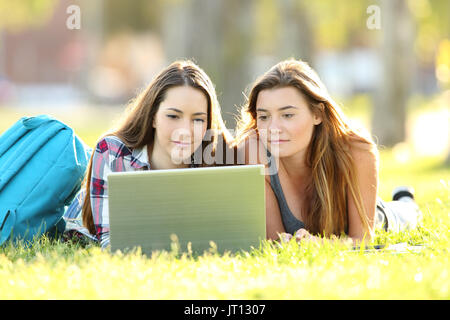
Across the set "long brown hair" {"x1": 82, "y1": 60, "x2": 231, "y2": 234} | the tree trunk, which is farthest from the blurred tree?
"long brown hair" {"x1": 82, "y1": 60, "x2": 231, "y2": 234}

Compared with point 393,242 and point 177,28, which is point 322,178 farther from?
point 177,28

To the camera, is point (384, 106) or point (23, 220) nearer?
point (23, 220)

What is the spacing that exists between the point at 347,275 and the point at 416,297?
337mm

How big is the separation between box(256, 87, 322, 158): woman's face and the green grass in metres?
0.64

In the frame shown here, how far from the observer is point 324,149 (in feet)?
13.5

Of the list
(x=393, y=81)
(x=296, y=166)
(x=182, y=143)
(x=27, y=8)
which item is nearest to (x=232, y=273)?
(x=182, y=143)

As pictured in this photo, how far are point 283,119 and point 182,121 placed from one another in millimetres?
586

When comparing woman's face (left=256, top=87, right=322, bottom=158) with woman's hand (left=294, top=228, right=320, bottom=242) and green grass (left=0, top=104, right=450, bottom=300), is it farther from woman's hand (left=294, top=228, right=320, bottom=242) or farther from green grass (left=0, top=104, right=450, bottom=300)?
green grass (left=0, top=104, right=450, bottom=300)

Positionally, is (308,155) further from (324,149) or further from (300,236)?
(300,236)

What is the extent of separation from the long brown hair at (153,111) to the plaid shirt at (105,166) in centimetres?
8

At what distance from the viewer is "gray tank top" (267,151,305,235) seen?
13.5 feet

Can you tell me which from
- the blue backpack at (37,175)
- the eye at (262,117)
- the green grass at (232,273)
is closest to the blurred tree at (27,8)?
the blue backpack at (37,175)

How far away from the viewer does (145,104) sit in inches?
158
